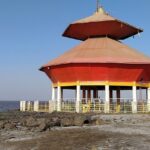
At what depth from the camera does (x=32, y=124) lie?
21.3 meters

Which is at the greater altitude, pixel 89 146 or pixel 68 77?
pixel 68 77

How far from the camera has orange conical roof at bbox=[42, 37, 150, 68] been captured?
111 feet

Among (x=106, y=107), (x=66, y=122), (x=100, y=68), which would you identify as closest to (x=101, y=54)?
(x=100, y=68)

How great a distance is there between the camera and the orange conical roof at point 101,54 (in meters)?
33.9

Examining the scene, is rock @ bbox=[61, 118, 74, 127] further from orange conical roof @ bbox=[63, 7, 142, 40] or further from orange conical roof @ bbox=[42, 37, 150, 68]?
orange conical roof @ bbox=[63, 7, 142, 40]

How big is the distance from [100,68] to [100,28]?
247 inches

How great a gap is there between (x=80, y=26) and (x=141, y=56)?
725 cm

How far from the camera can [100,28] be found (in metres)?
38.5

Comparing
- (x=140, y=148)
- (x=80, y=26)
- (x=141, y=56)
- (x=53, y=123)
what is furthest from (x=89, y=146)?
(x=80, y=26)

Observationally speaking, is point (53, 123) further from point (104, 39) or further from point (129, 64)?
point (104, 39)

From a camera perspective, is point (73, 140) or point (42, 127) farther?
point (42, 127)

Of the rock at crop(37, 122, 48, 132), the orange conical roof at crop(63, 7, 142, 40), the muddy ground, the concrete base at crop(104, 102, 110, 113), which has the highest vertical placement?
the orange conical roof at crop(63, 7, 142, 40)

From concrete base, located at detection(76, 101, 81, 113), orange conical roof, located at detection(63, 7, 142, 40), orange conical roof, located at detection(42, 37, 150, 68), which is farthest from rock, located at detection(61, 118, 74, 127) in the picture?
orange conical roof, located at detection(63, 7, 142, 40)

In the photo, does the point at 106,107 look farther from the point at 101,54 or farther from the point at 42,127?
the point at 42,127
